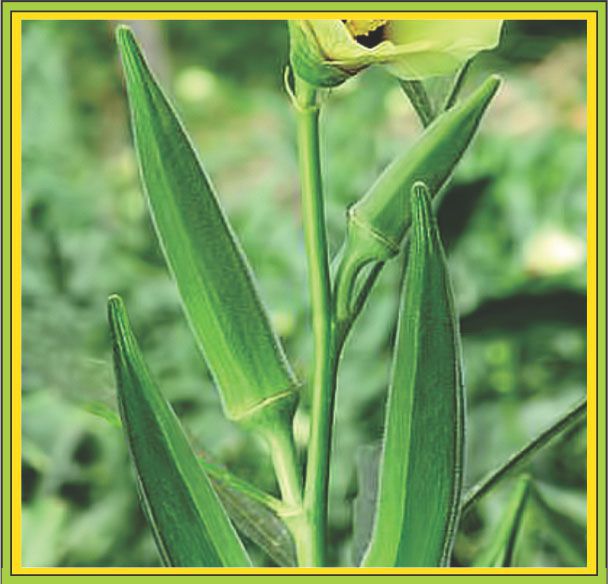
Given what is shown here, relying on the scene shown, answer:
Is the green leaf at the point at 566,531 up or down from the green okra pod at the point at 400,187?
down

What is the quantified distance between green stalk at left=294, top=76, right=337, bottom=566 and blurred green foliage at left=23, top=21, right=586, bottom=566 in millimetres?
469

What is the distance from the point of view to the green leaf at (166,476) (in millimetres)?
395

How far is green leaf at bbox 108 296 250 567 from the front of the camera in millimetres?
395

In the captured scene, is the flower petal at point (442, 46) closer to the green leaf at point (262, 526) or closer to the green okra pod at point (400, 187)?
the green okra pod at point (400, 187)

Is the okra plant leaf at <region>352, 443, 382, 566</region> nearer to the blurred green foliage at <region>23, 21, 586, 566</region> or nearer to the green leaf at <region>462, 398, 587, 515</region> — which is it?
the green leaf at <region>462, 398, 587, 515</region>

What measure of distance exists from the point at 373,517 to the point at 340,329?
0.08 m

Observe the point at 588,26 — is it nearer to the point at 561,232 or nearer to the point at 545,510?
the point at 545,510

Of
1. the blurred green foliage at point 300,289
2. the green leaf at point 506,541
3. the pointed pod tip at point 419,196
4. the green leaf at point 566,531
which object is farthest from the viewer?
the blurred green foliage at point 300,289

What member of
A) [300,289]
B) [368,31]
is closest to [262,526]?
[368,31]

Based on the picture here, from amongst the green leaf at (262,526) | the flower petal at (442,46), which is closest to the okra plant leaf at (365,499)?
the green leaf at (262,526)

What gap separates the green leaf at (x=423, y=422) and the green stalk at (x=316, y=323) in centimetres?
2

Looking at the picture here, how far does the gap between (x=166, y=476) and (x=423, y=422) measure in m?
0.07

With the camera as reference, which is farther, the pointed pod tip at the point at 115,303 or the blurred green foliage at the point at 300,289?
the blurred green foliage at the point at 300,289

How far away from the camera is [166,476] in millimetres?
405
